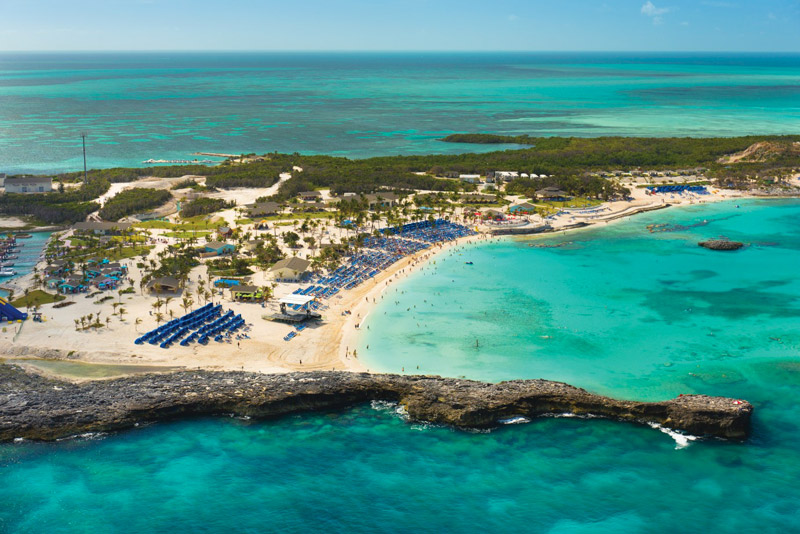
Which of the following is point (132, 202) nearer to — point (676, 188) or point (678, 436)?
point (678, 436)

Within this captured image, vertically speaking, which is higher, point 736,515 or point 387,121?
point 387,121

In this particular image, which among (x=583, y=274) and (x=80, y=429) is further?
(x=583, y=274)

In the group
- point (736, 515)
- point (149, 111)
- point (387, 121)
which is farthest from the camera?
point (149, 111)

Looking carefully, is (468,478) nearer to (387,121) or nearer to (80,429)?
(80,429)

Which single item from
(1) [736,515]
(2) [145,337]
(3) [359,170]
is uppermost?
(3) [359,170]

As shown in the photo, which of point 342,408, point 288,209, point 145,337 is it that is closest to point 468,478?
point 342,408

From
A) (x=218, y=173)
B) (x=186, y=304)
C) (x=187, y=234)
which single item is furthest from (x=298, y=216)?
(x=186, y=304)
